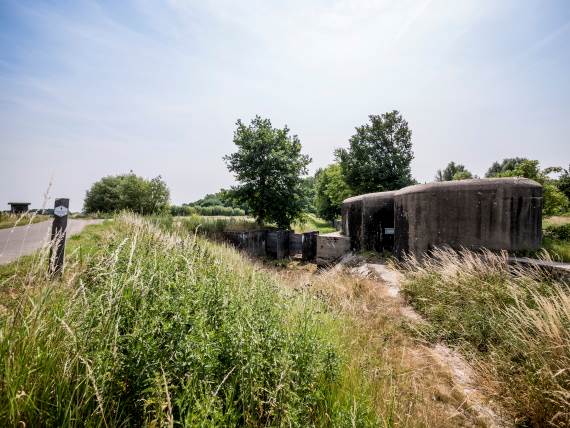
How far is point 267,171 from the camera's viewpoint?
14180 mm

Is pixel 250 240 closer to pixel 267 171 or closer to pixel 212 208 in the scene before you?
pixel 267 171

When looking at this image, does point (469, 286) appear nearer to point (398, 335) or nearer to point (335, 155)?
point (398, 335)

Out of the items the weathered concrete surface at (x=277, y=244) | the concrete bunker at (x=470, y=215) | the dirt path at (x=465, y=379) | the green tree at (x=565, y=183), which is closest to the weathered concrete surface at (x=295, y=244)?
the weathered concrete surface at (x=277, y=244)

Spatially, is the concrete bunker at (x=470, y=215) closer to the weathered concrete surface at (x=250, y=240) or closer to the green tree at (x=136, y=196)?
the weathered concrete surface at (x=250, y=240)

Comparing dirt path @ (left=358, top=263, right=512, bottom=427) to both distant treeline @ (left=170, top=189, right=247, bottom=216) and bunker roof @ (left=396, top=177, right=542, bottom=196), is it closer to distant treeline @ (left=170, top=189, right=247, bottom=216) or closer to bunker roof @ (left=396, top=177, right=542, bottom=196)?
bunker roof @ (left=396, top=177, right=542, bottom=196)

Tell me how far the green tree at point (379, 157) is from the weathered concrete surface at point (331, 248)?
1046 centimetres

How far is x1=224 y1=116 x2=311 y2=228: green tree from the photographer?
1414cm

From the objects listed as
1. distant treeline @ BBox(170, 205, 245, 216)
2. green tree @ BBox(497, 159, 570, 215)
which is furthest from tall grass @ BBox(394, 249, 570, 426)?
distant treeline @ BBox(170, 205, 245, 216)

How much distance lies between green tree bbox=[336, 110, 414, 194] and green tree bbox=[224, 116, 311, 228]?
354 inches

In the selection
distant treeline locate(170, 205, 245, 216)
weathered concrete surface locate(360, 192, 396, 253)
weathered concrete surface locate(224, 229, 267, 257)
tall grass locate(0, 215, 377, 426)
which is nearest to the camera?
tall grass locate(0, 215, 377, 426)

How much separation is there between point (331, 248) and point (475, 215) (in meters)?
6.66

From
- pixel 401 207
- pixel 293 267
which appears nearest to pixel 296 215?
pixel 293 267

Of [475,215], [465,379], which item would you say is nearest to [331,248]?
[475,215]

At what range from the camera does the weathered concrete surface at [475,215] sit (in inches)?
273
